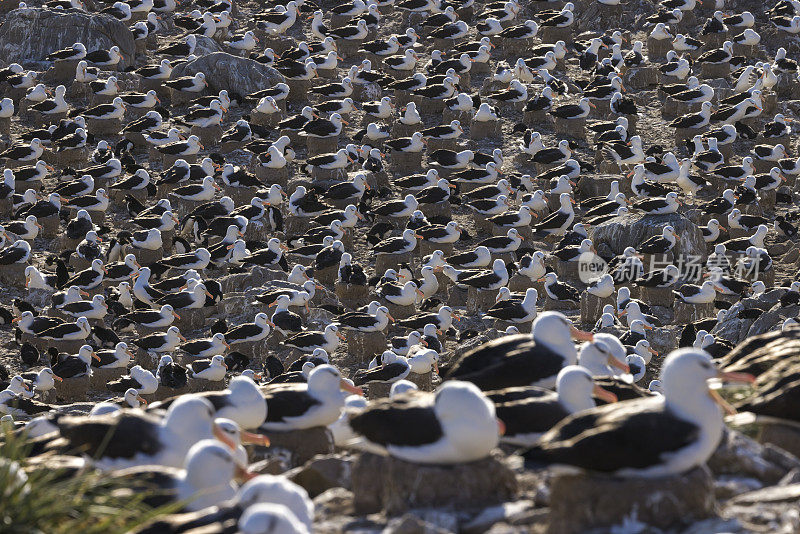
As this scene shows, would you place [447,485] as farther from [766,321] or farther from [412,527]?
[766,321]

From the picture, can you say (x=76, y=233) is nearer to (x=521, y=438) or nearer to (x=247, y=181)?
(x=247, y=181)

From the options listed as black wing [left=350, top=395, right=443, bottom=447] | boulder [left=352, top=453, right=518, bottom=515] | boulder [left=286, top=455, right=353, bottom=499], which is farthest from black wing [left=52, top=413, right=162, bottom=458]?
boulder [left=352, top=453, right=518, bottom=515]

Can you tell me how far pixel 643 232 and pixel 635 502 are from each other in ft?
62.1

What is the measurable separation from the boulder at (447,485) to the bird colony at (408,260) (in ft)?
0.06

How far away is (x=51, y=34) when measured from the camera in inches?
1495

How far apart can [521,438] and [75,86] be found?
28.1m

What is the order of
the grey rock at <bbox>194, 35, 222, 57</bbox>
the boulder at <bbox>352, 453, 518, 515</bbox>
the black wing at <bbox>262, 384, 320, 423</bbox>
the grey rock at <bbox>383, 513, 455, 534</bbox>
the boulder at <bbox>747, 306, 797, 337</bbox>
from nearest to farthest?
the grey rock at <bbox>383, 513, 455, 534</bbox> → the boulder at <bbox>352, 453, 518, 515</bbox> → the black wing at <bbox>262, 384, 320, 423</bbox> → the boulder at <bbox>747, 306, 797, 337</bbox> → the grey rock at <bbox>194, 35, 222, 57</bbox>

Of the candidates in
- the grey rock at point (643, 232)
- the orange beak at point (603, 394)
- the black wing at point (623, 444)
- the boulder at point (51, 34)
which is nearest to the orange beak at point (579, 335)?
the orange beak at point (603, 394)

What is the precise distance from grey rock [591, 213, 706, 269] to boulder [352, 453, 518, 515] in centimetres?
1732

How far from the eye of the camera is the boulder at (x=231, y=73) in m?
35.5

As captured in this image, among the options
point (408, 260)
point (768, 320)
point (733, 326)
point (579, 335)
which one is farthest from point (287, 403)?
point (408, 260)

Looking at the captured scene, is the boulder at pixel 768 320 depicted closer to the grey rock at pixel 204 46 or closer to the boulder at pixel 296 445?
the boulder at pixel 296 445

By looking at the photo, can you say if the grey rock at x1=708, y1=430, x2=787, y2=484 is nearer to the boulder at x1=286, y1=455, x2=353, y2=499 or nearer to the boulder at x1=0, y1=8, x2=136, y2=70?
the boulder at x1=286, y1=455, x2=353, y2=499

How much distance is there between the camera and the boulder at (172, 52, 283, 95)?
1396 inches
